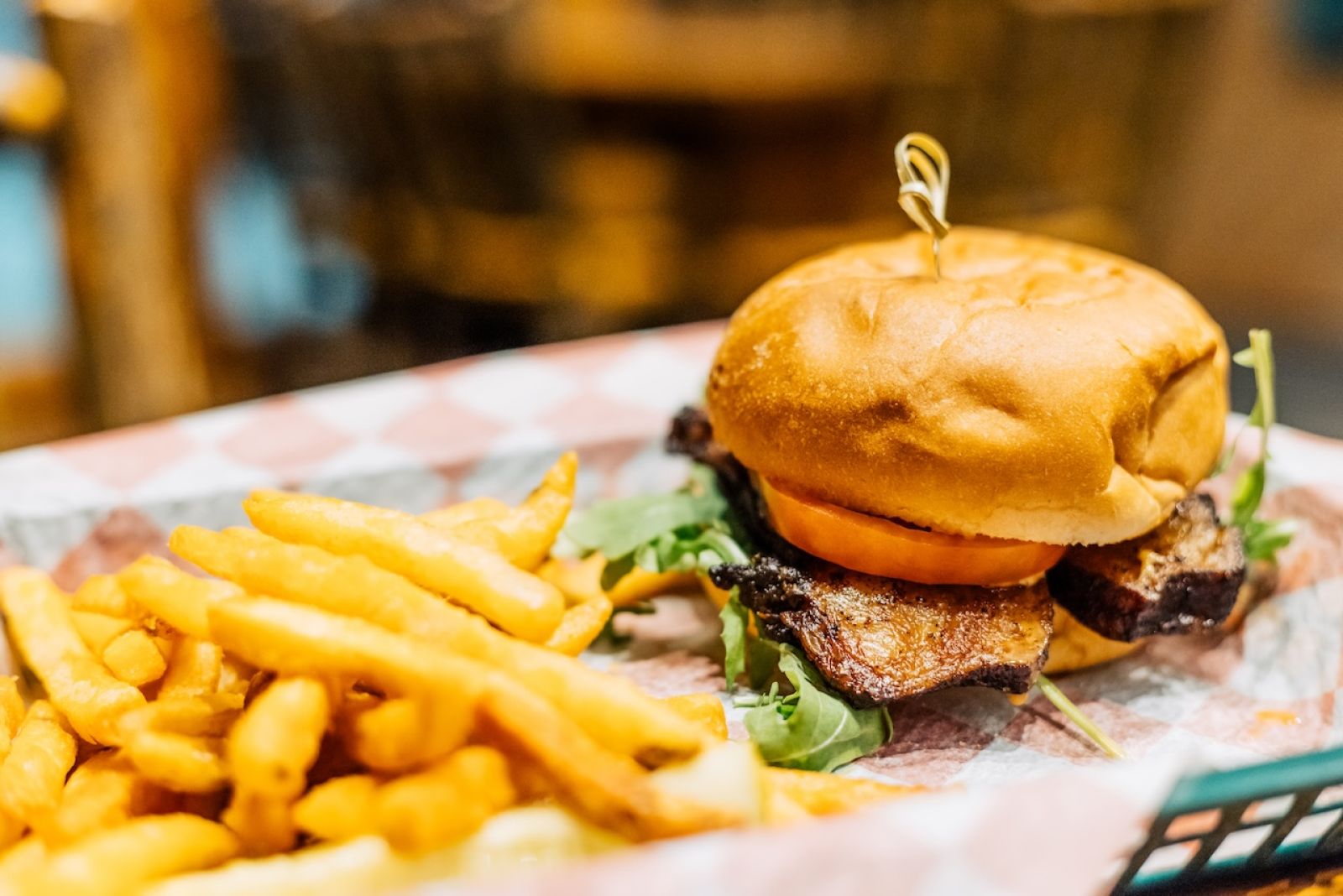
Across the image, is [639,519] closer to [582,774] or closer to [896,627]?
[896,627]

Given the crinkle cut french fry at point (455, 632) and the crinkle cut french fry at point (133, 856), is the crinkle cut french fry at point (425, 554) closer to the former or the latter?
the crinkle cut french fry at point (455, 632)

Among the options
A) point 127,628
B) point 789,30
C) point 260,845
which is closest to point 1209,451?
point 260,845

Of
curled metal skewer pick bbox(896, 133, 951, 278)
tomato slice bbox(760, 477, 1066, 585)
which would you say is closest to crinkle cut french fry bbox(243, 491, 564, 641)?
tomato slice bbox(760, 477, 1066, 585)

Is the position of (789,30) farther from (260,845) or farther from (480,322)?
(260,845)

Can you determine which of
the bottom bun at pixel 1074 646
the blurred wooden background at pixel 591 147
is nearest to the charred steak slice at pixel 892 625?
the bottom bun at pixel 1074 646

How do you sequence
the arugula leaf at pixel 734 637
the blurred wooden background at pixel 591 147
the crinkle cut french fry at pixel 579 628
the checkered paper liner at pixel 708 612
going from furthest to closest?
the blurred wooden background at pixel 591 147
the arugula leaf at pixel 734 637
the crinkle cut french fry at pixel 579 628
the checkered paper liner at pixel 708 612
